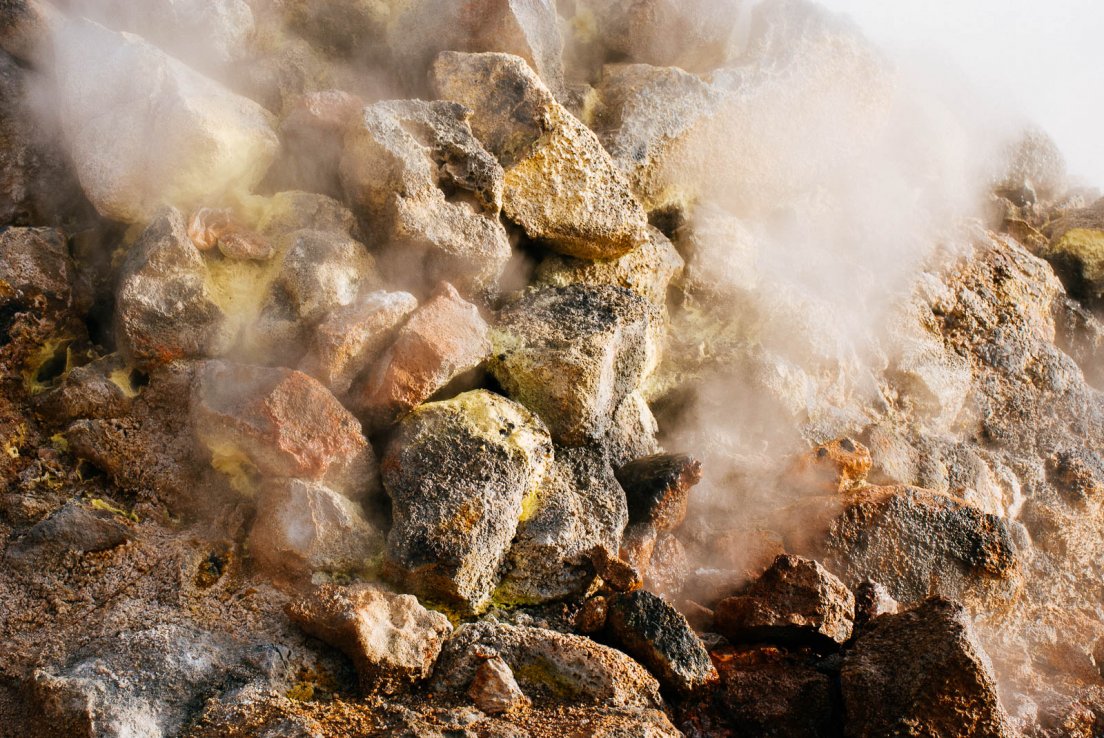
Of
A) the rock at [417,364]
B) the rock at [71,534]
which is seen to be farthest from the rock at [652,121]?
the rock at [71,534]

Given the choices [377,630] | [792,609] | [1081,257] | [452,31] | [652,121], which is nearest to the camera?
[377,630]

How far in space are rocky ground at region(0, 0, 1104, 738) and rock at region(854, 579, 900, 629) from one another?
A: 0.01 metres

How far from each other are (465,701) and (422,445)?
0.64 meters

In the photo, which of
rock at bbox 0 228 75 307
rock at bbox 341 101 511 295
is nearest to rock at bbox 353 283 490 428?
rock at bbox 341 101 511 295

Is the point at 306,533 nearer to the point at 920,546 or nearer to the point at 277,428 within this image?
the point at 277,428

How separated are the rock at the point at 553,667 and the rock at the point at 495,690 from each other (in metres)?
0.05

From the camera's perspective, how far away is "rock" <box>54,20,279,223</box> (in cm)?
234

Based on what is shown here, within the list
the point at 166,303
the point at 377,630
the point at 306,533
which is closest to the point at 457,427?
the point at 306,533

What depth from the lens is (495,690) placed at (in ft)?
6.14

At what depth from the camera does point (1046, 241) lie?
4398mm

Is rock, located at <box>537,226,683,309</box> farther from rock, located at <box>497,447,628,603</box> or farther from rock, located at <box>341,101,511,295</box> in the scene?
rock, located at <box>497,447,628,603</box>

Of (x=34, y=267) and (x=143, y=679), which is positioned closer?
(x=143, y=679)

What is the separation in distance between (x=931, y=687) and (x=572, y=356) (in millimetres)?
1190

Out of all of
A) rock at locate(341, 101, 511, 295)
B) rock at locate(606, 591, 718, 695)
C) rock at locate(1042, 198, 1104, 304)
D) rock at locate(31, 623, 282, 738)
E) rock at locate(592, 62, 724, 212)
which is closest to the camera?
rock at locate(31, 623, 282, 738)
